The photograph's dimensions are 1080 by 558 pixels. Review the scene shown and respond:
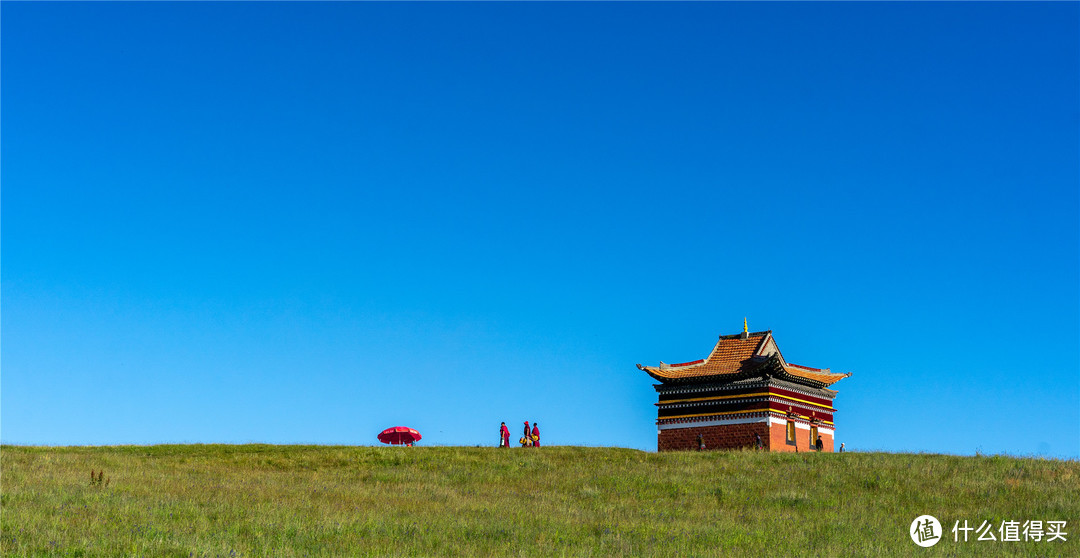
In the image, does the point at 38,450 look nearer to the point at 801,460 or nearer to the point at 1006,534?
the point at 801,460

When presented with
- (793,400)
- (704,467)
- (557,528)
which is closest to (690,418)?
(793,400)

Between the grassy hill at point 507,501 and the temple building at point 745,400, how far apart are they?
707 centimetres

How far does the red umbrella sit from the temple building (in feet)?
40.7

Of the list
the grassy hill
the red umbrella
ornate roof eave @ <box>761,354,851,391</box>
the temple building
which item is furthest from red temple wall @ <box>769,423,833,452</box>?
the red umbrella

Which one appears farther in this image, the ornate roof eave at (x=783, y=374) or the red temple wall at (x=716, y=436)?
the red temple wall at (x=716, y=436)

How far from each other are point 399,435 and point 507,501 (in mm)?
24829

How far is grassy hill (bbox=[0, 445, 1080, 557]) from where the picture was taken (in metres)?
17.4

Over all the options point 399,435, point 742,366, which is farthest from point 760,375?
point 399,435

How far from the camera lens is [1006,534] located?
22000 mm

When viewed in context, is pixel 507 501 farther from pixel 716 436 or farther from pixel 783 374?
pixel 783 374

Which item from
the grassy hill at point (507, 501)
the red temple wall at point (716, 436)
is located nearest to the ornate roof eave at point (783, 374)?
the red temple wall at point (716, 436)

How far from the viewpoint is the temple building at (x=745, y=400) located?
4606 centimetres

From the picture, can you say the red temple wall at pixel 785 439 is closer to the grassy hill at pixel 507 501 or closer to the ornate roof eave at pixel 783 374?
the ornate roof eave at pixel 783 374

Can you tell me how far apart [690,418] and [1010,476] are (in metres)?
18.2
